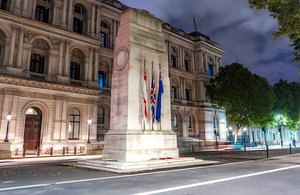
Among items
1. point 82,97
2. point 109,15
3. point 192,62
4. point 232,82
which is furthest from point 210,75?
point 82,97

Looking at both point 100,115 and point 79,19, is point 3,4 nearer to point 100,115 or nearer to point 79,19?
point 79,19

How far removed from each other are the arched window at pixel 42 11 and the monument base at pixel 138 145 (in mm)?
24039

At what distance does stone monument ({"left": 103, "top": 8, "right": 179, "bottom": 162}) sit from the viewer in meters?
14.0

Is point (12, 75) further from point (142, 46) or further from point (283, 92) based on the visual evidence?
point (283, 92)

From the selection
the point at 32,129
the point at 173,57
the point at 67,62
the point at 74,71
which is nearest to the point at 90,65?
the point at 74,71

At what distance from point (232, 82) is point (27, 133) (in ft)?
107

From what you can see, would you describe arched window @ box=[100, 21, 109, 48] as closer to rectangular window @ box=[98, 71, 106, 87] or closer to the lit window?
rectangular window @ box=[98, 71, 106, 87]

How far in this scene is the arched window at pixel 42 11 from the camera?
30859 millimetres

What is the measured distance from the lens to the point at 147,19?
17.0 meters

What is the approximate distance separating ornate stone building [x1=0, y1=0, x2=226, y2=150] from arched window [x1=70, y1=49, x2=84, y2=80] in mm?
139

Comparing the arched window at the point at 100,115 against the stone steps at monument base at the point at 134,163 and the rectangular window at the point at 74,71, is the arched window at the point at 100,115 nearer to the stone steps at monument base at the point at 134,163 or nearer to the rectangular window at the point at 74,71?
the rectangular window at the point at 74,71

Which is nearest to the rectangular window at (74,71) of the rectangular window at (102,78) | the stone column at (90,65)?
the stone column at (90,65)

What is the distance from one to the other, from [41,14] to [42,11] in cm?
48

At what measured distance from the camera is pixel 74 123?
102ft
